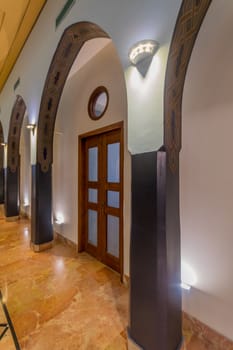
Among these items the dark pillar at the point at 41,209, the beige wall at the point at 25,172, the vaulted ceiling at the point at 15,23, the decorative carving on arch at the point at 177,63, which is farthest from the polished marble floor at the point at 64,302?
the vaulted ceiling at the point at 15,23

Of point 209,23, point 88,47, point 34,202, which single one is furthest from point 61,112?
point 209,23

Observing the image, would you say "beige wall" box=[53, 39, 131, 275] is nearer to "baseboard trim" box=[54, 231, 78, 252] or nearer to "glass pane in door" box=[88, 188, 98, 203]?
"baseboard trim" box=[54, 231, 78, 252]

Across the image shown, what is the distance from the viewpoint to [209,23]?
61.0 inches

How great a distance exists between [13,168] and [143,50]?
604 cm

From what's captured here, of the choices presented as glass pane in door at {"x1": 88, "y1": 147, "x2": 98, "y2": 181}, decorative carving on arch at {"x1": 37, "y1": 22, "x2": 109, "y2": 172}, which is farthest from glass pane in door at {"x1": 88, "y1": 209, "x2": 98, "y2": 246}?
decorative carving on arch at {"x1": 37, "y1": 22, "x2": 109, "y2": 172}

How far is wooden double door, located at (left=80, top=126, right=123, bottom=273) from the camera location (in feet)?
9.02

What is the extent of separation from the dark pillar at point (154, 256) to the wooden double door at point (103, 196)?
3.64 ft

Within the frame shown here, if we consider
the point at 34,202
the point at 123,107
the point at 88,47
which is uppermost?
the point at 88,47

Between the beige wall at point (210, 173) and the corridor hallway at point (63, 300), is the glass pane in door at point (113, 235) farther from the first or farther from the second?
the beige wall at point (210, 173)

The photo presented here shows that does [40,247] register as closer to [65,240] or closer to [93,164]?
[65,240]

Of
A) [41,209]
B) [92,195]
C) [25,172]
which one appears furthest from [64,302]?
[25,172]

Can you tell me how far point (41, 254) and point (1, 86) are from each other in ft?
18.7

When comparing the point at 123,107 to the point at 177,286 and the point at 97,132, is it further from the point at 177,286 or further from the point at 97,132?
the point at 177,286

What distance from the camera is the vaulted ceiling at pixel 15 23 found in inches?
118
